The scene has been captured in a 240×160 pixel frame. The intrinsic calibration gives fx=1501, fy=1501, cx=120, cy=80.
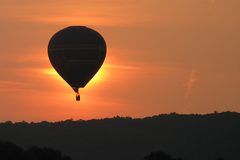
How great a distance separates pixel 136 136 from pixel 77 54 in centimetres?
9416

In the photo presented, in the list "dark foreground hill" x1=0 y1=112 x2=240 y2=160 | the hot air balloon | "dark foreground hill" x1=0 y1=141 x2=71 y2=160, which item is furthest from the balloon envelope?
"dark foreground hill" x1=0 y1=112 x2=240 y2=160

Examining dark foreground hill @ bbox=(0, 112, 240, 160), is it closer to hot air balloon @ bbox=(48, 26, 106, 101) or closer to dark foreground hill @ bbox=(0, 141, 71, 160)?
dark foreground hill @ bbox=(0, 141, 71, 160)

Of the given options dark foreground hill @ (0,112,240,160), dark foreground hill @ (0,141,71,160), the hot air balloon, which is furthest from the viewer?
dark foreground hill @ (0,112,240,160)

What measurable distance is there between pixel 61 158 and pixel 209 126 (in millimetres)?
76629

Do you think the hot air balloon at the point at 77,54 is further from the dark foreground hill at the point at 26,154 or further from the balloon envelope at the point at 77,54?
the dark foreground hill at the point at 26,154

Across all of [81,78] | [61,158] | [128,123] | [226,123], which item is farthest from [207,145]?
[81,78]

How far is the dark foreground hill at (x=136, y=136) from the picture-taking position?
176m

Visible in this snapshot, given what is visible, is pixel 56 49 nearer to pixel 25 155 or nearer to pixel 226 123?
pixel 25 155

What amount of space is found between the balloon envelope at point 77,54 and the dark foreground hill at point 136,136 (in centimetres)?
7363

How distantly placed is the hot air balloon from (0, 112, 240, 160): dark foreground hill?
242ft

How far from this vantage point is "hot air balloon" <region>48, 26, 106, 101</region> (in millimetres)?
96562

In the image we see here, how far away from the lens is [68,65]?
96.9 meters

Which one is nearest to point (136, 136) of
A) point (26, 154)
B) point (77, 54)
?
point (26, 154)

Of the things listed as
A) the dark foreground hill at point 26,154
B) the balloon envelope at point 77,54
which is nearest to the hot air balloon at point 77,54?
the balloon envelope at point 77,54
